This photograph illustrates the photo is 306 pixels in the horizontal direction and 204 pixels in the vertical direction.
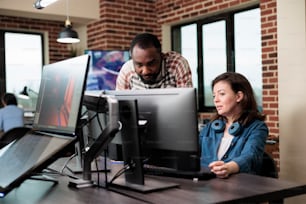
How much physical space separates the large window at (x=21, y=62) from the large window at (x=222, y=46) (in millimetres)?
2042

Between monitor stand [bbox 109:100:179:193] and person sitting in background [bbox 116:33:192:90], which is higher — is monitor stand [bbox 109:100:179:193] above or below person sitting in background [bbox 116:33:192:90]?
below

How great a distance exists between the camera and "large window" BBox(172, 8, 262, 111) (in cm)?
438

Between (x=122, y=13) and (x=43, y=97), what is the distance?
385 centimetres

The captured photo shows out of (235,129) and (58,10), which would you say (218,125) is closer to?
(235,129)

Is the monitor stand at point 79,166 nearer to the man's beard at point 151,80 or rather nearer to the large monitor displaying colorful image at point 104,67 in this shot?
the man's beard at point 151,80

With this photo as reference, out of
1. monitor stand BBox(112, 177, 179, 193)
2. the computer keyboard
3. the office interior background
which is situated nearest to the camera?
monitor stand BBox(112, 177, 179, 193)

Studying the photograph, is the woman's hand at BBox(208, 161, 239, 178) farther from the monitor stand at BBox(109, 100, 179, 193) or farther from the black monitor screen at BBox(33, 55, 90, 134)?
the black monitor screen at BBox(33, 55, 90, 134)

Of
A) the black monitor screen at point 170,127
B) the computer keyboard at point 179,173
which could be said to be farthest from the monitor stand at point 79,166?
the black monitor screen at point 170,127

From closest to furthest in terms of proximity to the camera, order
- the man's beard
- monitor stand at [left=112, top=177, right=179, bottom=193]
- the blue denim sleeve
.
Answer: monitor stand at [left=112, top=177, right=179, bottom=193] < the blue denim sleeve < the man's beard

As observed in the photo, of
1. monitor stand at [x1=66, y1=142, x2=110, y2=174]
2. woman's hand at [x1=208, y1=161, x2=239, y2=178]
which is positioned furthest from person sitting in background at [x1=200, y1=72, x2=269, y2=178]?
monitor stand at [x1=66, y1=142, x2=110, y2=174]

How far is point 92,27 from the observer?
5383 millimetres

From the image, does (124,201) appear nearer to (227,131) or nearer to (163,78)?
(227,131)

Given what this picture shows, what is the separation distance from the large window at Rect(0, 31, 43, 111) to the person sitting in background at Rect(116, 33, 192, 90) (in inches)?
126

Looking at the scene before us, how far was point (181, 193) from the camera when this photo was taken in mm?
1307
